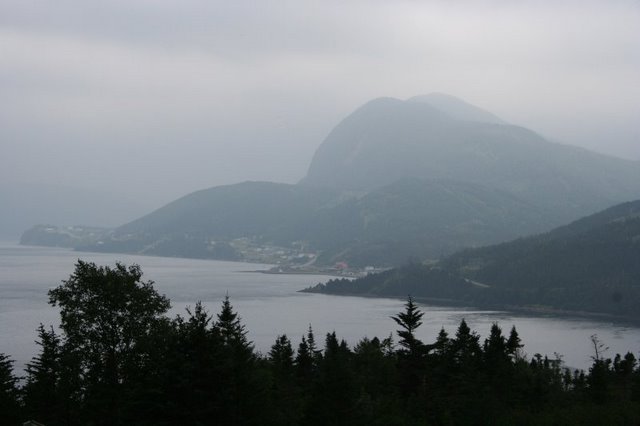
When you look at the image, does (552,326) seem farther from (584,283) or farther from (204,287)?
(204,287)

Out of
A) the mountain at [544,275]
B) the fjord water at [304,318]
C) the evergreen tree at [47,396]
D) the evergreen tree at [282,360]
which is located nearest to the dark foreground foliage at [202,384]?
the evergreen tree at [47,396]

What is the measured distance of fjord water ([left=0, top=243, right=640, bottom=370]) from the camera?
69500mm

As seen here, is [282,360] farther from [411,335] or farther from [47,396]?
[47,396]

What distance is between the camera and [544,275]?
128250 mm

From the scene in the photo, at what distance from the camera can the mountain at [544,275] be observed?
116750mm

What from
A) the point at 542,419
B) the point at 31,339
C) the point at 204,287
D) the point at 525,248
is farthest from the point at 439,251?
the point at 542,419

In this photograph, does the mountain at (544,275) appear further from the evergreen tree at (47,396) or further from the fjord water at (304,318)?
the evergreen tree at (47,396)

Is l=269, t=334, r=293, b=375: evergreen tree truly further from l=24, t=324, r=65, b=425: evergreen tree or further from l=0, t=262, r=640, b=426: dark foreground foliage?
l=24, t=324, r=65, b=425: evergreen tree

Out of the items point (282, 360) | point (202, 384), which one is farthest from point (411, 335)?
point (202, 384)

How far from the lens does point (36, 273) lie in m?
148

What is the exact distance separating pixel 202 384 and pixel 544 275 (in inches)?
4731

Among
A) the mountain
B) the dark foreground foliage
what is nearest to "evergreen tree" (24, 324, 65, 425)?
the dark foreground foliage

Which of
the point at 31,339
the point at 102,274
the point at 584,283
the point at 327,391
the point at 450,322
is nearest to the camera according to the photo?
the point at 327,391

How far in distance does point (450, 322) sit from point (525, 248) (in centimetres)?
6605
